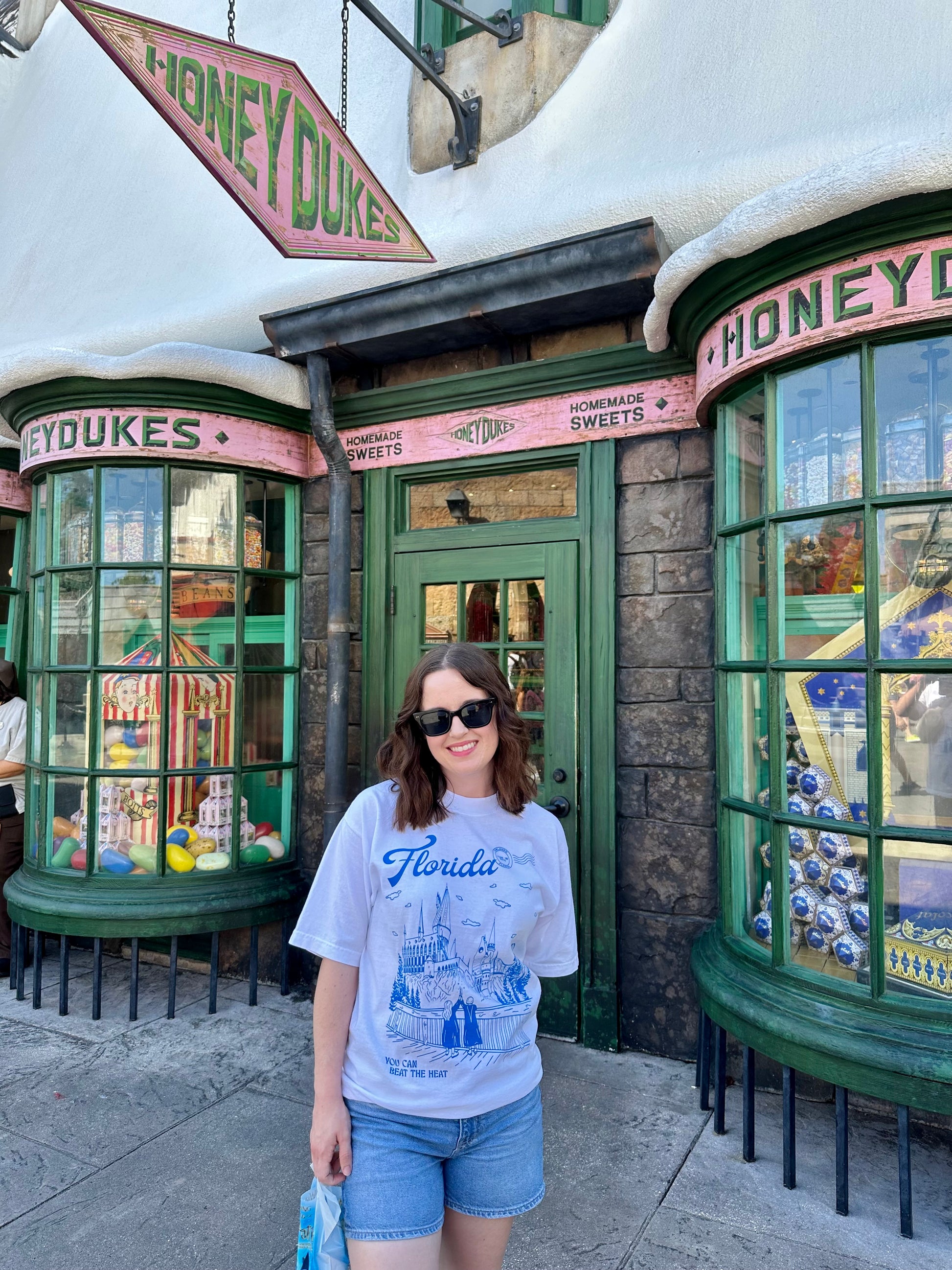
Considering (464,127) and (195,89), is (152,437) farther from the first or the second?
(464,127)

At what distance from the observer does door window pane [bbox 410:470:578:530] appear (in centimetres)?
401

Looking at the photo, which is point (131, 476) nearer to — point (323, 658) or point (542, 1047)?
point (323, 658)

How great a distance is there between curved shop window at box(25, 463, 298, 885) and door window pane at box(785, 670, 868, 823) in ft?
8.99

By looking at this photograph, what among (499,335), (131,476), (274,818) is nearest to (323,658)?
(274,818)

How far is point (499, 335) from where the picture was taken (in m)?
4.04

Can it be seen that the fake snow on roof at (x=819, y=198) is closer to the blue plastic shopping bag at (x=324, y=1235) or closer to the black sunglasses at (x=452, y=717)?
the black sunglasses at (x=452, y=717)

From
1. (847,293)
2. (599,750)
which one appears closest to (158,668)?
(599,750)

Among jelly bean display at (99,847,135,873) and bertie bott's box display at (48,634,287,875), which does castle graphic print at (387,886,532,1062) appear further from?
jelly bean display at (99,847,135,873)

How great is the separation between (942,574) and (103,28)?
3.07 m

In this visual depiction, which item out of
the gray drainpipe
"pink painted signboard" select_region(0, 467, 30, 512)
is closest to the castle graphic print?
the gray drainpipe

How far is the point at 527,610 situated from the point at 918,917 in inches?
80.6

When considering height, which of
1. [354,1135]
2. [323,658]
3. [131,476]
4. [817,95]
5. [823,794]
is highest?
[817,95]

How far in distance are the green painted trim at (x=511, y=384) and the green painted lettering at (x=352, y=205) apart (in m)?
1.06

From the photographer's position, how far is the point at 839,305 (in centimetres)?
272
